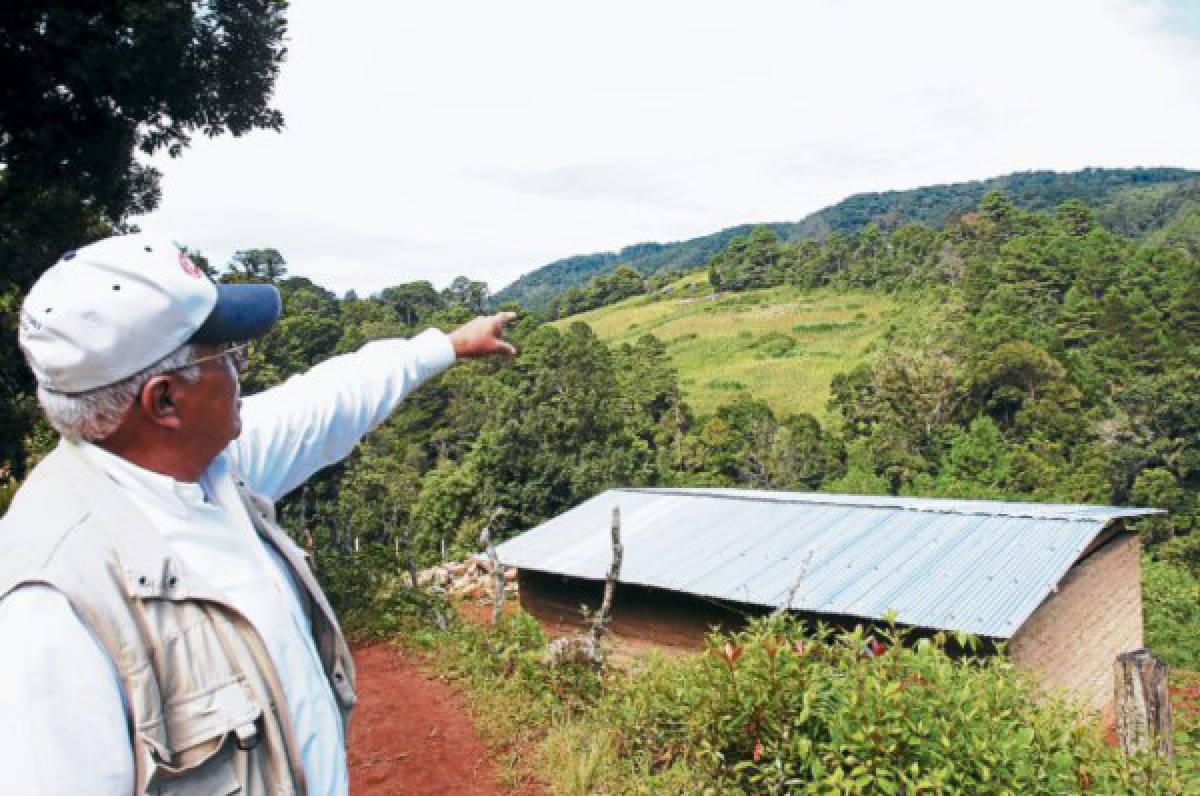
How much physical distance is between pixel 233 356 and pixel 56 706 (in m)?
0.58

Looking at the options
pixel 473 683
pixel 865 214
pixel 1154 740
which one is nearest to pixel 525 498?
pixel 473 683

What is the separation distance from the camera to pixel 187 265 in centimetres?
123

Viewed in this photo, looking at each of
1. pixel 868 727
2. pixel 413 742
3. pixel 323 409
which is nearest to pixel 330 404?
pixel 323 409

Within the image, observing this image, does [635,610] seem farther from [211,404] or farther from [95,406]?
[95,406]

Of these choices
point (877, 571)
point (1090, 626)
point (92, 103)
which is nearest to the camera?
point (92, 103)

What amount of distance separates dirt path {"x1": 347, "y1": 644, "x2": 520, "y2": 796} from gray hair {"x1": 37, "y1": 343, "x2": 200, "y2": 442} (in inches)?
150

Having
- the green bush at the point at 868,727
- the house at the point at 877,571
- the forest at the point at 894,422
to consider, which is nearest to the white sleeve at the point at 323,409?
the green bush at the point at 868,727

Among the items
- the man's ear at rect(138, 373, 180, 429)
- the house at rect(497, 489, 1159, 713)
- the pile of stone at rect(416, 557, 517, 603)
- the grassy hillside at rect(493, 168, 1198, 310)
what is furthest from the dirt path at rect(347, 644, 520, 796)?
the grassy hillside at rect(493, 168, 1198, 310)

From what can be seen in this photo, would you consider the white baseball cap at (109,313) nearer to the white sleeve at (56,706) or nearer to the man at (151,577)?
the man at (151,577)

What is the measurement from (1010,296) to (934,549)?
100ft

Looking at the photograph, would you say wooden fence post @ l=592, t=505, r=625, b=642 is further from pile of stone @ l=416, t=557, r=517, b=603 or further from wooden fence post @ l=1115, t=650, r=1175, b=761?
pile of stone @ l=416, t=557, r=517, b=603

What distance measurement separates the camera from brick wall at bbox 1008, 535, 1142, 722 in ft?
31.7

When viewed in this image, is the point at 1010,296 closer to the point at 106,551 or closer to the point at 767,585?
the point at 767,585

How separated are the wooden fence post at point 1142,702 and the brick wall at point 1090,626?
416 centimetres
